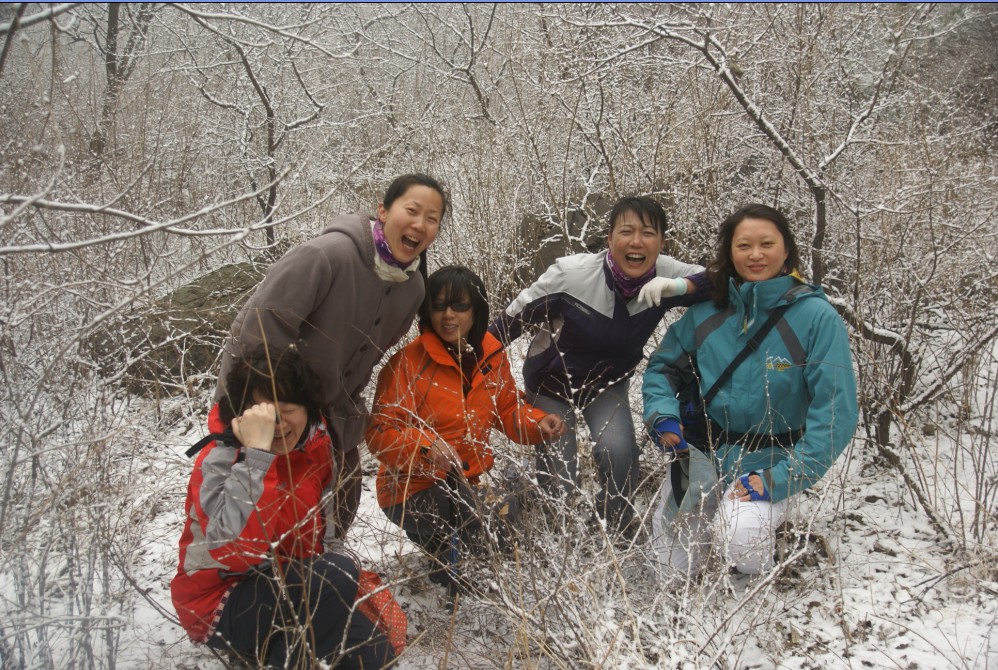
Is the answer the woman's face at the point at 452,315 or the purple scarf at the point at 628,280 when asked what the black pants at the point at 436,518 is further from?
the purple scarf at the point at 628,280

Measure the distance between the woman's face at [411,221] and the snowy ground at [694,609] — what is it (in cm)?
92

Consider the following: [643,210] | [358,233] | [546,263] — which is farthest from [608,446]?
[546,263]

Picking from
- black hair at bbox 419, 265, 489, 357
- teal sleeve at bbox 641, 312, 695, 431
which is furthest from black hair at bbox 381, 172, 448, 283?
Result: teal sleeve at bbox 641, 312, 695, 431

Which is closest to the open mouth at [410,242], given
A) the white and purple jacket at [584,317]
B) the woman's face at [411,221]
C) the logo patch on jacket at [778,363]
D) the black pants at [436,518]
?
the woman's face at [411,221]

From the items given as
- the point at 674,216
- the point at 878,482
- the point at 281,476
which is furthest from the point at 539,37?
the point at 281,476

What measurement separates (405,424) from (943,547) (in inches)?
85.8

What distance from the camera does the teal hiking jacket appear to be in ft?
7.86

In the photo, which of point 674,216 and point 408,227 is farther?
point 674,216

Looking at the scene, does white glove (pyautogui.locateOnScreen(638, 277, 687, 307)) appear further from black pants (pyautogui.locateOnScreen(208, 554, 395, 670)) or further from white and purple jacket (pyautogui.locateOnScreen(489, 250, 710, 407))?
black pants (pyautogui.locateOnScreen(208, 554, 395, 670))

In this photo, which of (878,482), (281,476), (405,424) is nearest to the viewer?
(281,476)

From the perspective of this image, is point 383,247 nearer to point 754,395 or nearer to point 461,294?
point 461,294

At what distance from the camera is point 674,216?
427cm

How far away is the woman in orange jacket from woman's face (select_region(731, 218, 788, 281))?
93 cm

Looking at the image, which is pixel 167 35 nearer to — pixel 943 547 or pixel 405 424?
pixel 405 424
